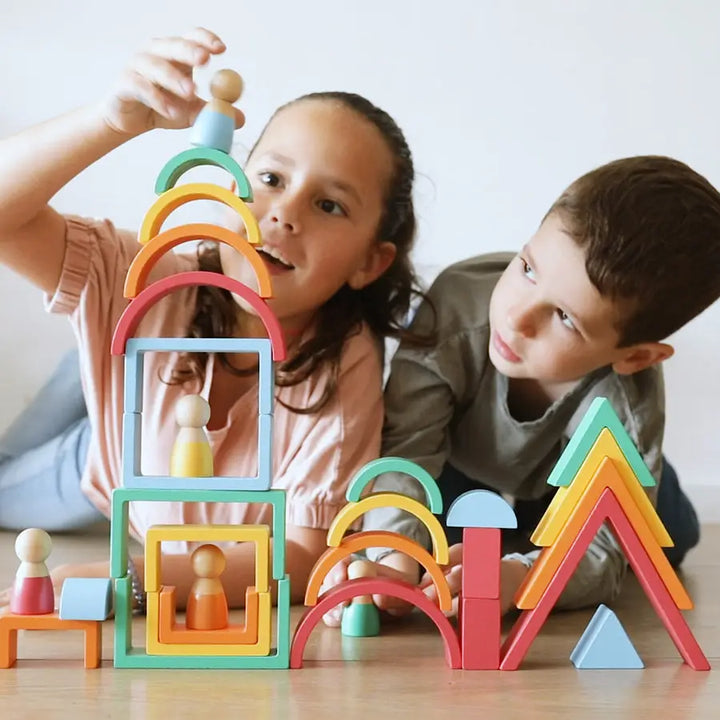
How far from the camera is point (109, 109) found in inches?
36.6

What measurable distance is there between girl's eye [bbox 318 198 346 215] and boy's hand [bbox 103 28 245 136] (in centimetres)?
22

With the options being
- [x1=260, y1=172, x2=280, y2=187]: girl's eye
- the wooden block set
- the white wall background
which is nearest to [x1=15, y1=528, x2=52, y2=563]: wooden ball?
the wooden block set

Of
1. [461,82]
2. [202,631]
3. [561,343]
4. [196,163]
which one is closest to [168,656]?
[202,631]

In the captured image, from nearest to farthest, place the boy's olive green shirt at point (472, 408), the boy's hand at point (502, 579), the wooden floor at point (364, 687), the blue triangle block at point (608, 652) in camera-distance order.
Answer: the wooden floor at point (364, 687) < the blue triangle block at point (608, 652) < the boy's hand at point (502, 579) < the boy's olive green shirt at point (472, 408)

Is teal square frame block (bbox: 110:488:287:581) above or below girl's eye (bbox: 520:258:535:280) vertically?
below

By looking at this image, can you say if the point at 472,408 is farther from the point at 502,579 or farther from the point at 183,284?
the point at 183,284

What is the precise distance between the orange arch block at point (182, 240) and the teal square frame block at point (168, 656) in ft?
0.71

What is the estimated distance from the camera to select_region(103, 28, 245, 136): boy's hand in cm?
84

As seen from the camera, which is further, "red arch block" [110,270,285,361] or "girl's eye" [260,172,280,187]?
"girl's eye" [260,172,280,187]

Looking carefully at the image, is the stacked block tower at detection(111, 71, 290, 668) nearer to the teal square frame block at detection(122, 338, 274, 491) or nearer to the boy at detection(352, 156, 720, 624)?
the teal square frame block at detection(122, 338, 274, 491)

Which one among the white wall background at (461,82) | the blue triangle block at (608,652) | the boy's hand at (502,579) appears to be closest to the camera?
the blue triangle block at (608,652)

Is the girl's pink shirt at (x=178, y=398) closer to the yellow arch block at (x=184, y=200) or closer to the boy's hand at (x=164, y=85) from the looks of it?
the boy's hand at (x=164, y=85)

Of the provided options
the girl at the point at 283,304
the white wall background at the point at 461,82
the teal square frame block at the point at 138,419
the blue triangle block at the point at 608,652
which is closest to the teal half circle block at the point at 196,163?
the teal square frame block at the point at 138,419

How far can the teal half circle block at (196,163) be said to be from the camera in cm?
78
